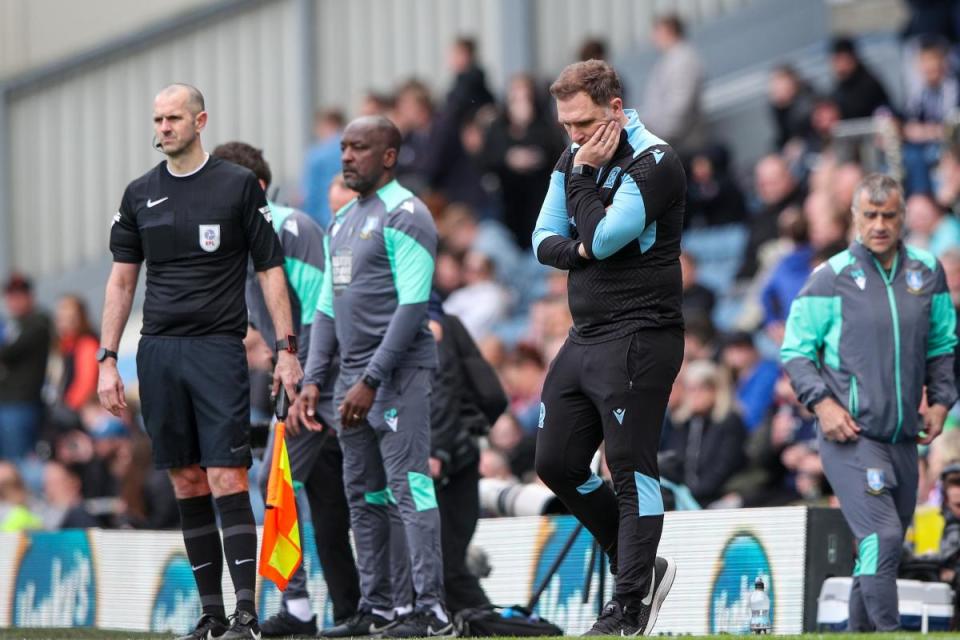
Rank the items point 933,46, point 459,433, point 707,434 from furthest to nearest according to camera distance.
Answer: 1. point 933,46
2. point 707,434
3. point 459,433

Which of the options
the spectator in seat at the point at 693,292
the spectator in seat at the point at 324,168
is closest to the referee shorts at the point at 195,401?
the spectator in seat at the point at 693,292

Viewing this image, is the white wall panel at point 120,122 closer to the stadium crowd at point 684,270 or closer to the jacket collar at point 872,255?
the stadium crowd at point 684,270

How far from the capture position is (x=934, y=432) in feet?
28.9

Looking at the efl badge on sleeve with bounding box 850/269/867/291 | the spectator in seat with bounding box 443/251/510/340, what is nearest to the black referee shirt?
the efl badge on sleeve with bounding box 850/269/867/291

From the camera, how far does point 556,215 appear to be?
311 inches

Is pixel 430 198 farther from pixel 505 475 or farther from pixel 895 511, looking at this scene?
pixel 895 511

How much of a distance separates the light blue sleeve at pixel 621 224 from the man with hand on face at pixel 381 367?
4.81 ft

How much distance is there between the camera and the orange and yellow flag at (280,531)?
8.43 meters

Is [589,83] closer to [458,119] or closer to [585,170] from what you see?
[585,170]

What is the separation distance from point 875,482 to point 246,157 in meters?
3.50

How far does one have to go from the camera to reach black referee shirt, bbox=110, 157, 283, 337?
27.0ft

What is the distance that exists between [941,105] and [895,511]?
6.91 m

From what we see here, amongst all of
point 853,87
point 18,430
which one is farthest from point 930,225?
point 18,430

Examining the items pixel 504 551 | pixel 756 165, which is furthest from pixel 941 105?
pixel 504 551
